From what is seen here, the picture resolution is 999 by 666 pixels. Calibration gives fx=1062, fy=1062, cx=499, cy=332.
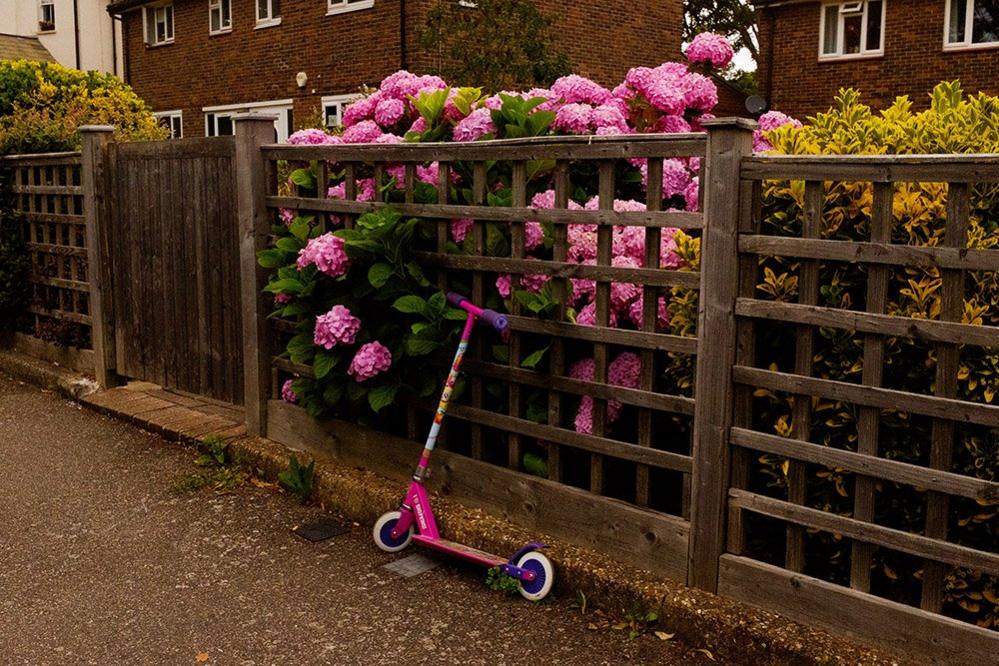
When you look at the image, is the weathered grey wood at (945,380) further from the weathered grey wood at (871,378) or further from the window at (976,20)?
the window at (976,20)

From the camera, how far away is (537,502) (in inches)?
175

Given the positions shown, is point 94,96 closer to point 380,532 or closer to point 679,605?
point 380,532

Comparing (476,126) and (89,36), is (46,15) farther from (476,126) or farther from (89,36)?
(476,126)

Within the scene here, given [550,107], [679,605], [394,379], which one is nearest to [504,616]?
[679,605]

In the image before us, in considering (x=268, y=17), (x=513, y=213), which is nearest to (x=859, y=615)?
(x=513, y=213)

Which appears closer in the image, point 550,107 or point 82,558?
point 82,558

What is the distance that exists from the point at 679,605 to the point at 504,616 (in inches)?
26.7

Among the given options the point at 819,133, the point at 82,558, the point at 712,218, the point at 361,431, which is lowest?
the point at 82,558

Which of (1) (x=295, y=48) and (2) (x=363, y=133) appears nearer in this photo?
(2) (x=363, y=133)

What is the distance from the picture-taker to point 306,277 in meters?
5.01

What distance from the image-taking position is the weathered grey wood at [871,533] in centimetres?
313

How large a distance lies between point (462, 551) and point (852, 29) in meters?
20.7

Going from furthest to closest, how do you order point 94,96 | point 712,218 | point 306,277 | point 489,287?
point 94,96 → point 306,277 → point 489,287 → point 712,218

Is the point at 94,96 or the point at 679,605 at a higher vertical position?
the point at 94,96
